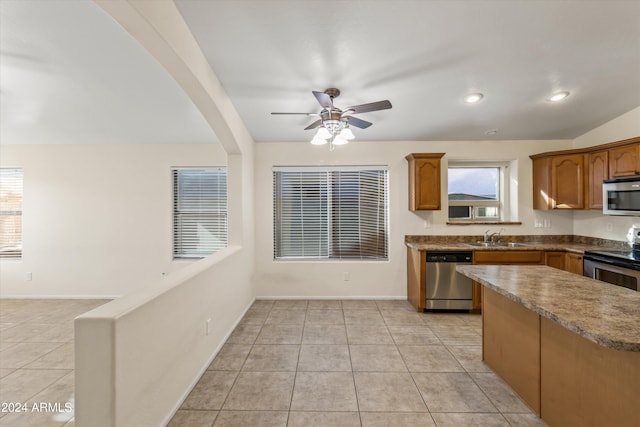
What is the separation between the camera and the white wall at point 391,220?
4.16 meters

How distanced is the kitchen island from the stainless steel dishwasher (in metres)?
1.25

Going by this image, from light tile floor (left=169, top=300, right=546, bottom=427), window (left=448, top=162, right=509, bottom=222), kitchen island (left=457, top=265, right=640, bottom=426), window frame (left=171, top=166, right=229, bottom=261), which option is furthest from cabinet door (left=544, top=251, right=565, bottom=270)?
window frame (left=171, top=166, right=229, bottom=261)

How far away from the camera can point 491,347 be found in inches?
92.8

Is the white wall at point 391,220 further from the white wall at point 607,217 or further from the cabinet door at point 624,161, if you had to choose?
the cabinet door at point 624,161

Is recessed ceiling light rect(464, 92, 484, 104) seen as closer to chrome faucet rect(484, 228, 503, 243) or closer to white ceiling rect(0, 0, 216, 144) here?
chrome faucet rect(484, 228, 503, 243)

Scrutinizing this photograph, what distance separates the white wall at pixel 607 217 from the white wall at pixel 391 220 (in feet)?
1.16

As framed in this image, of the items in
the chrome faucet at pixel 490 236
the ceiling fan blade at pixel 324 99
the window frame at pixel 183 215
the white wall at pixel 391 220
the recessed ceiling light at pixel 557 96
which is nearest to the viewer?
the ceiling fan blade at pixel 324 99

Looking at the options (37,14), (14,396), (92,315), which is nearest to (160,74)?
(37,14)

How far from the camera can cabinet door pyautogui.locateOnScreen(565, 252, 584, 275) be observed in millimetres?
3316

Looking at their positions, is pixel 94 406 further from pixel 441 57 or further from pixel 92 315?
pixel 441 57

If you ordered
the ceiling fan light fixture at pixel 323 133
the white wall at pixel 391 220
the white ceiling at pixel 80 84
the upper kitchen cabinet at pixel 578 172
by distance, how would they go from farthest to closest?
1. the white wall at pixel 391 220
2. the upper kitchen cabinet at pixel 578 172
3. the ceiling fan light fixture at pixel 323 133
4. the white ceiling at pixel 80 84

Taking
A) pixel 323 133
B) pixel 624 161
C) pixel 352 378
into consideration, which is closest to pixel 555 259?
pixel 624 161

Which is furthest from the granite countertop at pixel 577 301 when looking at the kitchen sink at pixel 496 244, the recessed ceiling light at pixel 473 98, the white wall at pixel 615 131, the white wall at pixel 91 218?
the white wall at pixel 91 218

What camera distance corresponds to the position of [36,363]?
246 centimetres
